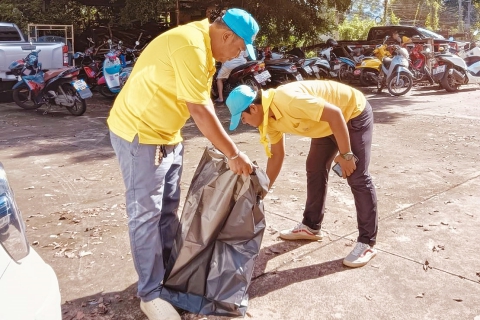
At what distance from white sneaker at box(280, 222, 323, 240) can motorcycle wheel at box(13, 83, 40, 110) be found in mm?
7847

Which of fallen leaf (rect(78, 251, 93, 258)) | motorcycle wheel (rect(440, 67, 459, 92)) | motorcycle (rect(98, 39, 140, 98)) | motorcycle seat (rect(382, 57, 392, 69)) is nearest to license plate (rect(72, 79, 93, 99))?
motorcycle (rect(98, 39, 140, 98))

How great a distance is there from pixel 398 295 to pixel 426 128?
5.62 m

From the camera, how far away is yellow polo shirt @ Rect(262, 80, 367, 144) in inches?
116

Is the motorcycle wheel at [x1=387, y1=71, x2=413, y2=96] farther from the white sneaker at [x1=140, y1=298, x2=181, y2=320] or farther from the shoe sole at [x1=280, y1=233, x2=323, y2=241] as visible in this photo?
the white sneaker at [x1=140, y1=298, x2=181, y2=320]

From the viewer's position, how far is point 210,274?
2.84 metres

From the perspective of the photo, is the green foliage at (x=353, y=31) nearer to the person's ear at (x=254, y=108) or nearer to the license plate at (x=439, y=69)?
the license plate at (x=439, y=69)

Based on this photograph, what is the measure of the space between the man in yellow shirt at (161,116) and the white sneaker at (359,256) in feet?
3.98

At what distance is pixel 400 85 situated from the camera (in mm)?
12070

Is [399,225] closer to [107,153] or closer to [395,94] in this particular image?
[107,153]

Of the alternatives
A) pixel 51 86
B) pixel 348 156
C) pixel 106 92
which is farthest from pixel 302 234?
pixel 106 92

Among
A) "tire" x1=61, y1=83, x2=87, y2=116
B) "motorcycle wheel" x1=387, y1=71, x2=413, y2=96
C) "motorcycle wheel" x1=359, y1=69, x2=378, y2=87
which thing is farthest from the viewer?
"motorcycle wheel" x1=359, y1=69, x2=378, y2=87

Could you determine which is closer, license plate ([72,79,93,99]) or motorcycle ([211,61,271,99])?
license plate ([72,79,93,99])

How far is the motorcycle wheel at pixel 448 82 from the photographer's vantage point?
1266 centimetres

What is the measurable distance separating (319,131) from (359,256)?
0.91 m
